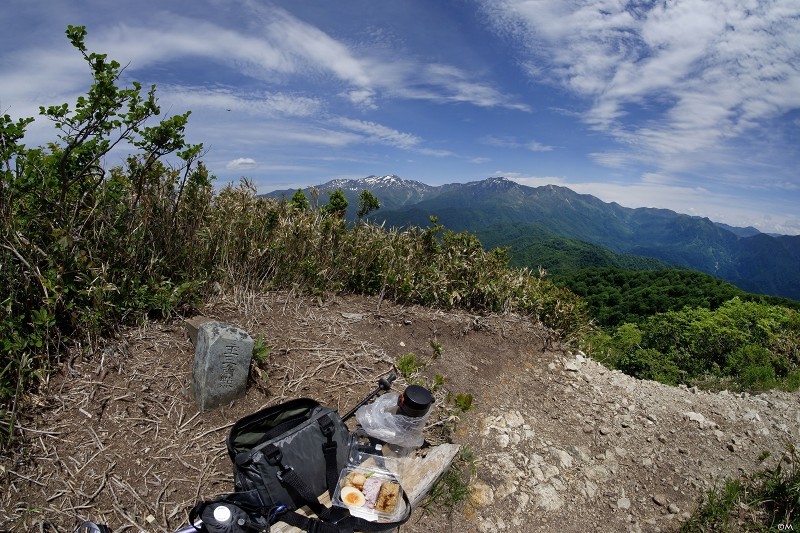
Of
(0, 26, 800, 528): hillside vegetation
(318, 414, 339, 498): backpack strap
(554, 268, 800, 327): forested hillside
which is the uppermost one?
(0, 26, 800, 528): hillside vegetation

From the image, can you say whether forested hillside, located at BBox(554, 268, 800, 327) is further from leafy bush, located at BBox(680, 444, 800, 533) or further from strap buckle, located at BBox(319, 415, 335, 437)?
strap buckle, located at BBox(319, 415, 335, 437)

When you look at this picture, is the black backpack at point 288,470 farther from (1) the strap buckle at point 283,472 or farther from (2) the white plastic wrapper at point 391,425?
(2) the white plastic wrapper at point 391,425

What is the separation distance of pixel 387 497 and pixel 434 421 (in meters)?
1.09

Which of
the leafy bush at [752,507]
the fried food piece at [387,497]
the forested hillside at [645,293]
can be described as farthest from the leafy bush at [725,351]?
the forested hillside at [645,293]

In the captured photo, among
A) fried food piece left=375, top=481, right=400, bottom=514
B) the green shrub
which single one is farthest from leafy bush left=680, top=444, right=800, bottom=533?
the green shrub

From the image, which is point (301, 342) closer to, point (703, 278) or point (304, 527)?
point (304, 527)

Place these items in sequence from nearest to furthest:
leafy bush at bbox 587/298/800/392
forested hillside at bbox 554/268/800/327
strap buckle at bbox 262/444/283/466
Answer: strap buckle at bbox 262/444/283/466 < leafy bush at bbox 587/298/800/392 < forested hillside at bbox 554/268/800/327

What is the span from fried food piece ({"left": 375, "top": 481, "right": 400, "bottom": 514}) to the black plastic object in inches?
21.3

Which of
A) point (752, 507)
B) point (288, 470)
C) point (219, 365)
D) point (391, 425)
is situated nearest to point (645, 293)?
point (752, 507)

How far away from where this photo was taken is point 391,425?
317 cm

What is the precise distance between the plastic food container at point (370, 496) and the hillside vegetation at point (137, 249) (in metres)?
2.11

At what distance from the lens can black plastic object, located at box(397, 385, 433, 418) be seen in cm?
304

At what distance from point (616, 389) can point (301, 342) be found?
3919 millimetres

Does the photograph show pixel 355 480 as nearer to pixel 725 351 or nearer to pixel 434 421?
pixel 434 421
